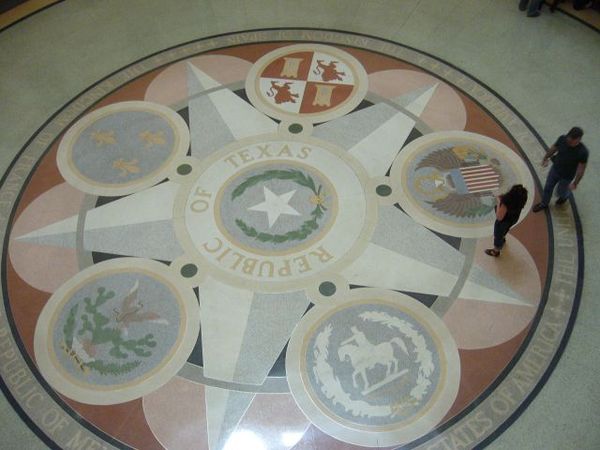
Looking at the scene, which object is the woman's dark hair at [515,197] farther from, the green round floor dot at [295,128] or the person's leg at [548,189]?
the green round floor dot at [295,128]

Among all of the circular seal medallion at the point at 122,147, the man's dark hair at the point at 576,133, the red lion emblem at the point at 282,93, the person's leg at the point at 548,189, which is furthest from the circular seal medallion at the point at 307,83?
the man's dark hair at the point at 576,133

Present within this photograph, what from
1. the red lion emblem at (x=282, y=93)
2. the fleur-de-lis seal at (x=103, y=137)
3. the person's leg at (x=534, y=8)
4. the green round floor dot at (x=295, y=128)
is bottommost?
the green round floor dot at (x=295, y=128)

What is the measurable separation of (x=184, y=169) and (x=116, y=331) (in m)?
2.05

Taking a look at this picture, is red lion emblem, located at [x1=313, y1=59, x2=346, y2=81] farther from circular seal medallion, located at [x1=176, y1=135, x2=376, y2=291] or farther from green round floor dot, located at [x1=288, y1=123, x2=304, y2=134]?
circular seal medallion, located at [x1=176, y1=135, x2=376, y2=291]

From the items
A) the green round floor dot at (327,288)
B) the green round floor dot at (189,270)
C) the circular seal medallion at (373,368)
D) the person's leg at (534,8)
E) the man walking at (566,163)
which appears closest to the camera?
the circular seal medallion at (373,368)

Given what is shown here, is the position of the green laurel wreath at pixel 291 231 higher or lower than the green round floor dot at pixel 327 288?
higher

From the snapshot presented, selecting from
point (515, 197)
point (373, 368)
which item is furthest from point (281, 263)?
point (515, 197)

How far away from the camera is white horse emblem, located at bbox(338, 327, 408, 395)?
455 centimetres

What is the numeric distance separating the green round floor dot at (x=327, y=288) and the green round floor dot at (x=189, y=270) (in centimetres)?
127

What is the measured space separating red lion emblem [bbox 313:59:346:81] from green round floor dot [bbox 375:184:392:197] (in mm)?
1856

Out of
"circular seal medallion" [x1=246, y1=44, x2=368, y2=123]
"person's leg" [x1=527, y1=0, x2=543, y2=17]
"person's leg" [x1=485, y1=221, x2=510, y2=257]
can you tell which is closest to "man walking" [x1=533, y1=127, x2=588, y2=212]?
"person's leg" [x1=485, y1=221, x2=510, y2=257]

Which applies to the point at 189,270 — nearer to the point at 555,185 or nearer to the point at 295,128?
the point at 295,128

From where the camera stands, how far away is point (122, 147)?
6.36 m

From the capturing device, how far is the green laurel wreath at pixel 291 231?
546cm
